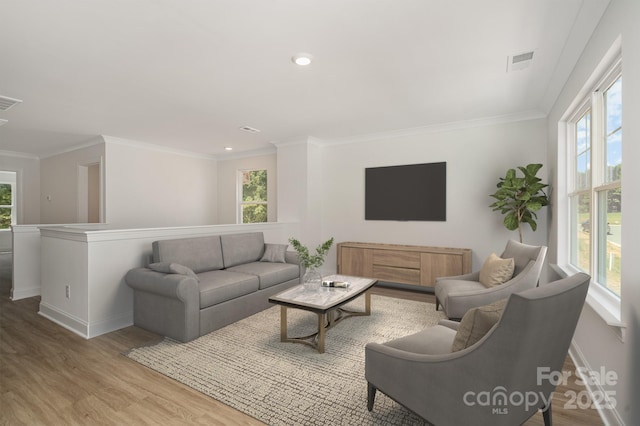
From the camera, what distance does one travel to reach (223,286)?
10.6ft

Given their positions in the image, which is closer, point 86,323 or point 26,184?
point 86,323

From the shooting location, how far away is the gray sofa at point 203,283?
2.90 metres

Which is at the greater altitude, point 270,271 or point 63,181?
point 63,181

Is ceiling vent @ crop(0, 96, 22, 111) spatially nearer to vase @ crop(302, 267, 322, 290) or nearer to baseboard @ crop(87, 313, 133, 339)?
baseboard @ crop(87, 313, 133, 339)

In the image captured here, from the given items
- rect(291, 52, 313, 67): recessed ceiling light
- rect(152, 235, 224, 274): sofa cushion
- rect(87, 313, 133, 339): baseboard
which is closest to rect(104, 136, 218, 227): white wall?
rect(152, 235, 224, 274): sofa cushion

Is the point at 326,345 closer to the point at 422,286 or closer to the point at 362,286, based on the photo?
the point at 362,286

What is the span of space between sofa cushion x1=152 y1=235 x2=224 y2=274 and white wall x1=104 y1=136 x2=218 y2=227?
8.19 feet

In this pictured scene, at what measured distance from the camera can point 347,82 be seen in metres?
3.15

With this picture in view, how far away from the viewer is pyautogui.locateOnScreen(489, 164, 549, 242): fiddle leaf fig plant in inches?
148

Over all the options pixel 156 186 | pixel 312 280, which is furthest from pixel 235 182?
pixel 312 280

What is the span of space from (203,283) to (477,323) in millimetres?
2678

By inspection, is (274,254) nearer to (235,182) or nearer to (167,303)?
(167,303)

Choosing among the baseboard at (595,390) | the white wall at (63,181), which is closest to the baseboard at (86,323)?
the white wall at (63,181)

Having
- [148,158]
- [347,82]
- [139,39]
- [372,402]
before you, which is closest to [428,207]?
[347,82]
